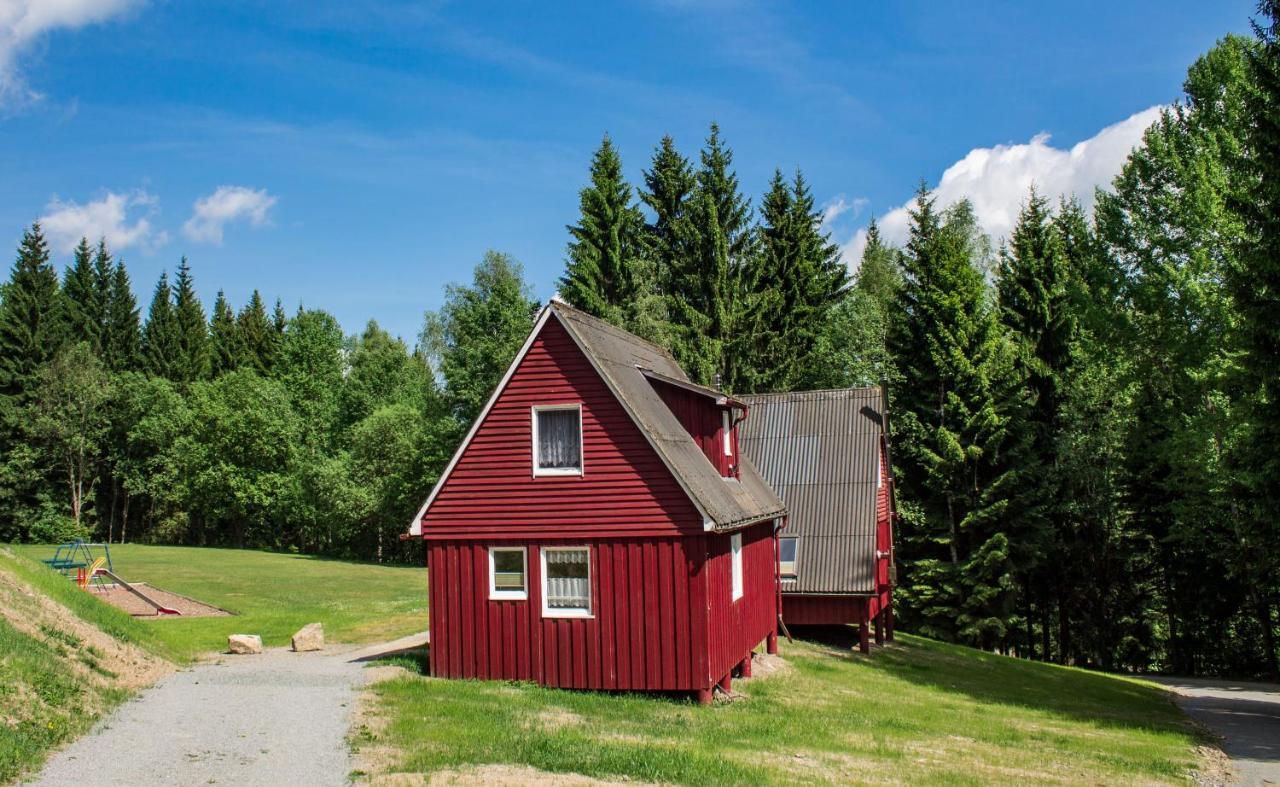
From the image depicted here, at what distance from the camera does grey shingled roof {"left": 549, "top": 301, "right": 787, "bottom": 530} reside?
17.5 metres

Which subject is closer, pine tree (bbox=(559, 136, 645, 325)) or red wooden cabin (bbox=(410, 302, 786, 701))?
red wooden cabin (bbox=(410, 302, 786, 701))

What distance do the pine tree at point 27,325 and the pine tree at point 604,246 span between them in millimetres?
43032

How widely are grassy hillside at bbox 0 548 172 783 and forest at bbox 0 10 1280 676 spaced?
15.2 m

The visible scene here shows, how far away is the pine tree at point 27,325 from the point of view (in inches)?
2517

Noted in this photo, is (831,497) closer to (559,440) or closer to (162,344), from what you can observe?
(559,440)

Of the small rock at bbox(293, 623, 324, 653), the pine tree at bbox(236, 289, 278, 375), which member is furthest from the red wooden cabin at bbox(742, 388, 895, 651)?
the pine tree at bbox(236, 289, 278, 375)

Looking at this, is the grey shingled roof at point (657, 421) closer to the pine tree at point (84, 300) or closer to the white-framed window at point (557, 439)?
the white-framed window at point (557, 439)

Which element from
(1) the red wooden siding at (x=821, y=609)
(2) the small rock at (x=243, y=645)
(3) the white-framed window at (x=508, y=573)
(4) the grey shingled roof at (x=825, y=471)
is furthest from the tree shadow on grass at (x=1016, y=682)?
(2) the small rock at (x=243, y=645)

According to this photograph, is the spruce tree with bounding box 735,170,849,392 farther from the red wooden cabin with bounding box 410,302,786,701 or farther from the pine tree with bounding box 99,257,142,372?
the pine tree with bounding box 99,257,142,372

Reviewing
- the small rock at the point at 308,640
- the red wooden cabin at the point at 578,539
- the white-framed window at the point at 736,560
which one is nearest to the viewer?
the red wooden cabin at the point at 578,539

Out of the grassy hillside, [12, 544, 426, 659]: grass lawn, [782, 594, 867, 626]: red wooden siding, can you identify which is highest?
the grassy hillside

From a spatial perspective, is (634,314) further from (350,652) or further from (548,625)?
(548,625)

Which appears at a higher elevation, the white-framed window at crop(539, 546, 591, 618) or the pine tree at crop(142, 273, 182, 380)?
the pine tree at crop(142, 273, 182, 380)

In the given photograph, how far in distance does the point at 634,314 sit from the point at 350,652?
75.0ft
